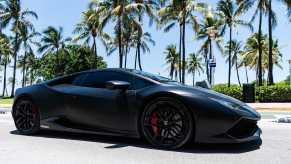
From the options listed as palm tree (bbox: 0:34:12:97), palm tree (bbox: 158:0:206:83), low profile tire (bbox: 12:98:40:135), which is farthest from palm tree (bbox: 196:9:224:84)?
low profile tire (bbox: 12:98:40:135)

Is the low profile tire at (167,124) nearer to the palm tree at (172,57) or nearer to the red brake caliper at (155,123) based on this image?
the red brake caliper at (155,123)

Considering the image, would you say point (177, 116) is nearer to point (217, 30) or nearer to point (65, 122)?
point (65, 122)

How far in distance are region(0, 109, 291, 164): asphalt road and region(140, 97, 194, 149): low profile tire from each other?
0.46ft

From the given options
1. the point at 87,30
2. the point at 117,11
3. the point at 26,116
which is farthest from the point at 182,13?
the point at 26,116

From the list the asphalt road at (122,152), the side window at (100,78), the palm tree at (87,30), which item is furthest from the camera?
the palm tree at (87,30)

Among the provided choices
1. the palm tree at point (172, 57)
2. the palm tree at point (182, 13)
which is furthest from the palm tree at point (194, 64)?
the palm tree at point (182, 13)

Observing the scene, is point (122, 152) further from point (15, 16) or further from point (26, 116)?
point (15, 16)

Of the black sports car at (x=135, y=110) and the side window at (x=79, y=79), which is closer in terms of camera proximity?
the black sports car at (x=135, y=110)

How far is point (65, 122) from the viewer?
6.60m

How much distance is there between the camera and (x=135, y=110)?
5797 mm

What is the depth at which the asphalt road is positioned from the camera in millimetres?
4957

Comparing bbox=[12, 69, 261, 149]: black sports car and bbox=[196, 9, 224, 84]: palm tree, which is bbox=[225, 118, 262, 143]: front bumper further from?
bbox=[196, 9, 224, 84]: palm tree

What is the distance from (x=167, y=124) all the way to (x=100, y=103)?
44.9 inches

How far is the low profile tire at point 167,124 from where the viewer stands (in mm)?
5375
